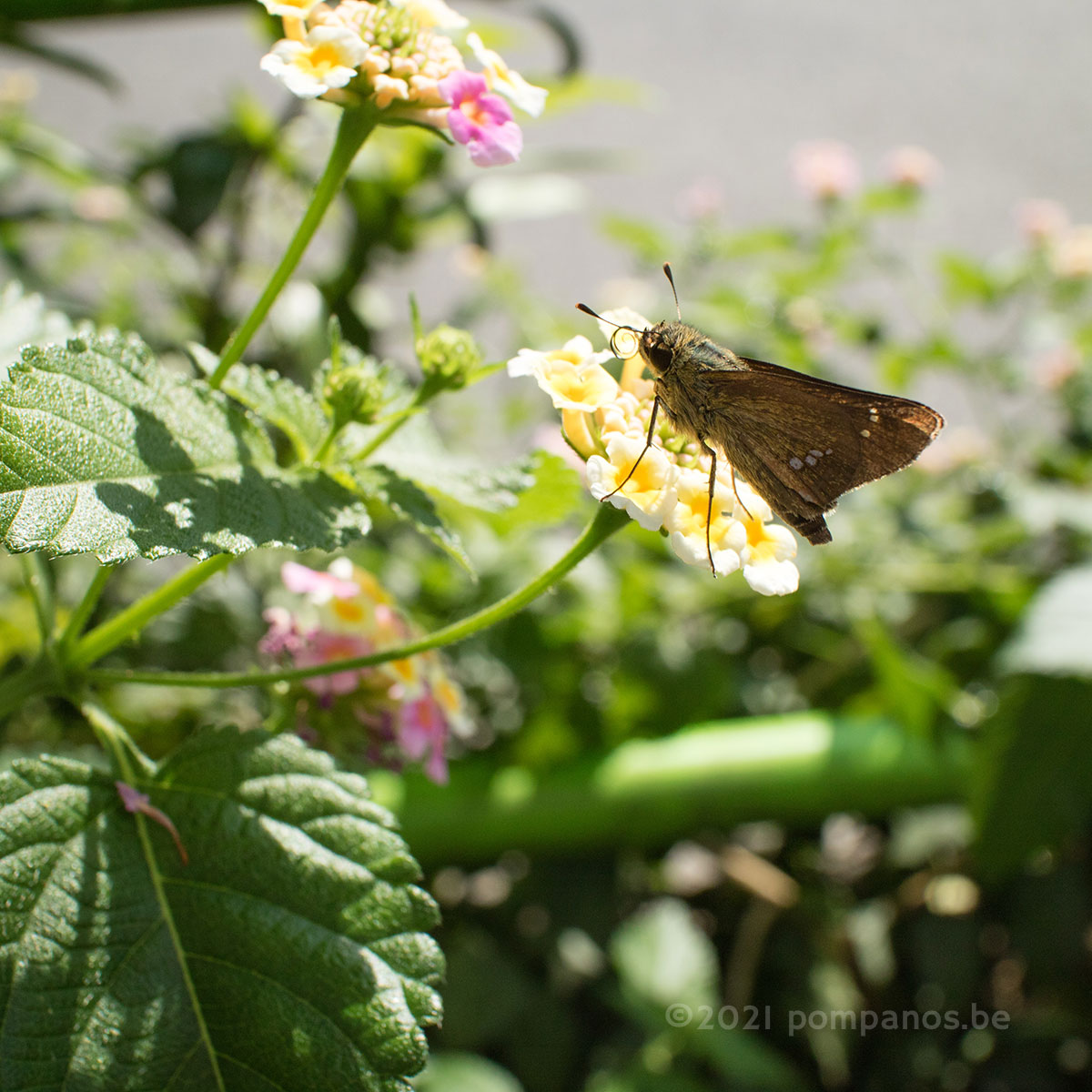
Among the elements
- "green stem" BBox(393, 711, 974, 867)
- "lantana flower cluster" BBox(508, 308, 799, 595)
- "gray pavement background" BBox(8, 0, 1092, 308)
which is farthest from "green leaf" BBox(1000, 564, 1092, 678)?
"gray pavement background" BBox(8, 0, 1092, 308)

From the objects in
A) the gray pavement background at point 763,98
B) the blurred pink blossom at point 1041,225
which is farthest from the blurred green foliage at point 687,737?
the gray pavement background at point 763,98

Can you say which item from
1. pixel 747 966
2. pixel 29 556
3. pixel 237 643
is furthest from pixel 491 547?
pixel 29 556

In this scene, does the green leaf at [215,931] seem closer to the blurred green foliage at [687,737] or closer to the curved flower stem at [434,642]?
the curved flower stem at [434,642]

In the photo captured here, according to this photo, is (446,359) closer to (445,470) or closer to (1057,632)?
(445,470)

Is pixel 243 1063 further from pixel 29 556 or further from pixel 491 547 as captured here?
pixel 491 547

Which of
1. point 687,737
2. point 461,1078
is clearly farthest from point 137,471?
point 687,737
